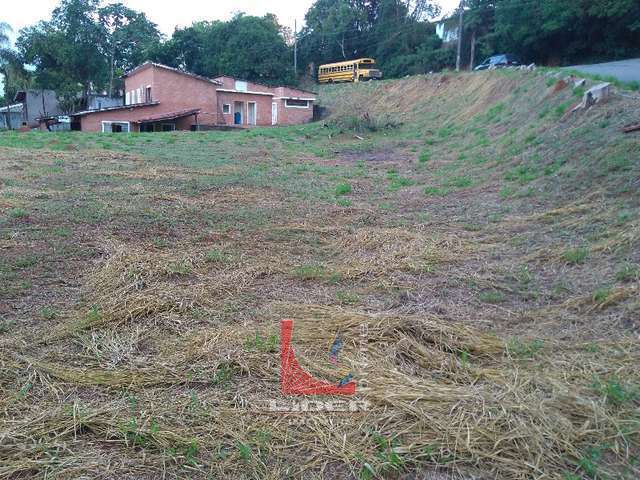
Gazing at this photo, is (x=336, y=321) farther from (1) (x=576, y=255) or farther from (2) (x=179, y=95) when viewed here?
(2) (x=179, y=95)

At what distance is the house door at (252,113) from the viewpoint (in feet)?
124

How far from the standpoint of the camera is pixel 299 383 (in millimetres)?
3379

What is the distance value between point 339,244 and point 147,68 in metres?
32.8

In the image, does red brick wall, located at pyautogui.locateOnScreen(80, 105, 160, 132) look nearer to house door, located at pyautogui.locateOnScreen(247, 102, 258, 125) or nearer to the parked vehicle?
house door, located at pyautogui.locateOnScreen(247, 102, 258, 125)

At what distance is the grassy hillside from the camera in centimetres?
276

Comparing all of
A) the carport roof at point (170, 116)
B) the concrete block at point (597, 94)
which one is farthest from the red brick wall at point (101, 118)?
the concrete block at point (597, 94)

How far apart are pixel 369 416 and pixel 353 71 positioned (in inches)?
1718

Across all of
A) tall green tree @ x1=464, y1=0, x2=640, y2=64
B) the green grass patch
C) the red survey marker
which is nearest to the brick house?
tall green tree @ x1=464, y1=0, x2=640, y2=64

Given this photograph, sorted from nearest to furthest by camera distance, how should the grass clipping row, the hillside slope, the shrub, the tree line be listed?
the grass clipping row → the hillside slope → the shrub → the tree line

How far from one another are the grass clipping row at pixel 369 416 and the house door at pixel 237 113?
35007mm

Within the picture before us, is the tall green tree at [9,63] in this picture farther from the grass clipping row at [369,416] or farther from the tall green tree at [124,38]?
the grass clipping row at [369,416]

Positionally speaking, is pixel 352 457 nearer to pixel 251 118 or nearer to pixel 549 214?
pixel 549 214

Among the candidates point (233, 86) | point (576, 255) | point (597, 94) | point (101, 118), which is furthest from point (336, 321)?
→ point (233, 86)

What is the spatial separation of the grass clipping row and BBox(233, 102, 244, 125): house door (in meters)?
35.0
